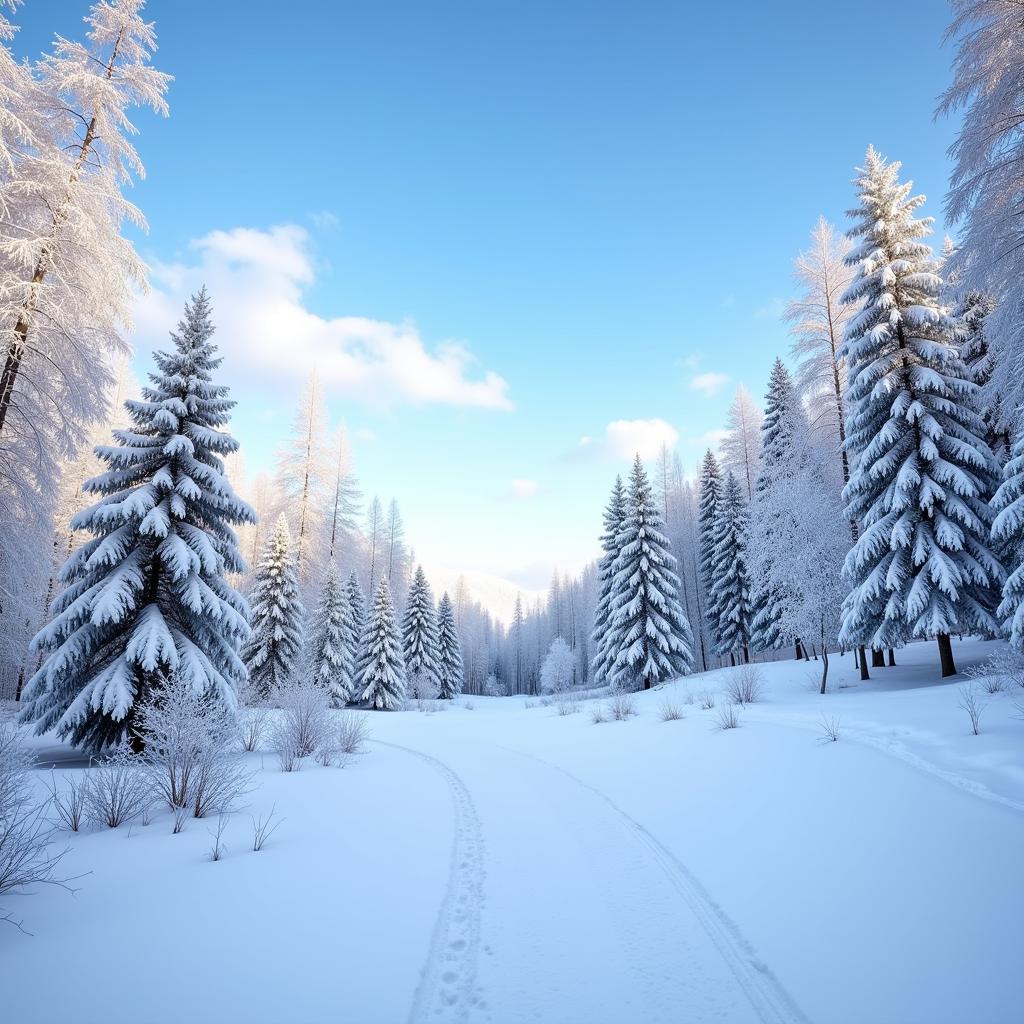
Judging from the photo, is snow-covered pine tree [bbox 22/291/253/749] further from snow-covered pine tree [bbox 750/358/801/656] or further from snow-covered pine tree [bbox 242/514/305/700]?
snow-covered pine tree [bbox 750/358/801/656]

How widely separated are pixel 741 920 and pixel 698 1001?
3.85ft

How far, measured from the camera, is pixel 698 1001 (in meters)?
3.17

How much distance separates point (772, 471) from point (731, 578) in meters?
13.9

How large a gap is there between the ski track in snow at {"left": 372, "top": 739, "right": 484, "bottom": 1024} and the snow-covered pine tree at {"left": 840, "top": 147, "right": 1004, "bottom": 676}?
12525mm

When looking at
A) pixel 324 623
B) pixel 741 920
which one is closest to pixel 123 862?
pixel 741 920

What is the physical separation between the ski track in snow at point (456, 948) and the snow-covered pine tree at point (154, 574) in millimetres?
7486

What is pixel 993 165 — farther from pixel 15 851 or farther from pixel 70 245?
pixel 70 245

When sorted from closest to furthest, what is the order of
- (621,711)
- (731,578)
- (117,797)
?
(117,797), (621,711), (731,578)

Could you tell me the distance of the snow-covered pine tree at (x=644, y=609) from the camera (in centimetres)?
2573

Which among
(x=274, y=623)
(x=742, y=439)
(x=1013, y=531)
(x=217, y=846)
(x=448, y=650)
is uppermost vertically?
(x=742, y=439)

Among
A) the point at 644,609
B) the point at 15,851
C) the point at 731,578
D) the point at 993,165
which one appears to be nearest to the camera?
the point at 15,851

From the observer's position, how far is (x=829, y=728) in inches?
320

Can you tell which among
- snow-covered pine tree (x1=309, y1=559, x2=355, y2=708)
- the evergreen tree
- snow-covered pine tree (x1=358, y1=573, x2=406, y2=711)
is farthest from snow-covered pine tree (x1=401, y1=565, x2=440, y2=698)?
the evergreen tree

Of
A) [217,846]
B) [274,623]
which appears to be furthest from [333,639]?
[217,846]
